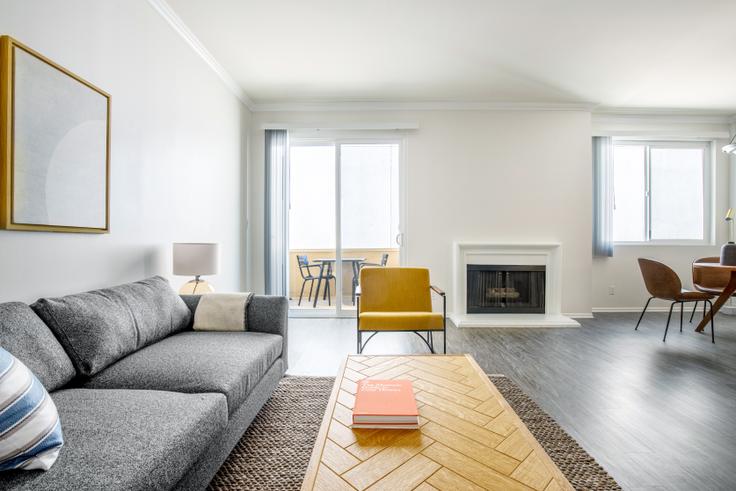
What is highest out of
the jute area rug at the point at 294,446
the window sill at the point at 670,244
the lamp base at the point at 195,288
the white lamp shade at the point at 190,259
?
the window sill at the point at 670,244

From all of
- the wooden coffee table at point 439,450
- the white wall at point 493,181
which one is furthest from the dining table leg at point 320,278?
the wooden coffee table at point 439,450

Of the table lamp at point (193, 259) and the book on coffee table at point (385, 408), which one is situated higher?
the table lamp at point (193, 259)

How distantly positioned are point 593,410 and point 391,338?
1.87 metres

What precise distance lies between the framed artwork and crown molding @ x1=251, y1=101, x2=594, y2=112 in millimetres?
2856

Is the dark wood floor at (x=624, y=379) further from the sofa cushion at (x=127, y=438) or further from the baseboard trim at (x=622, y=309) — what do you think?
the sofa cushion at (x=127, y=438)

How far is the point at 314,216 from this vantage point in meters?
4.92

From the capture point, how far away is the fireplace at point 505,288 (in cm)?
471

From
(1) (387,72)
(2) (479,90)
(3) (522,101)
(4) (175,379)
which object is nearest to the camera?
(4) (175,379)

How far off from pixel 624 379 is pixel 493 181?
2.78 m

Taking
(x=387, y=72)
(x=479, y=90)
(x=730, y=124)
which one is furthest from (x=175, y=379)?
(x=730, y=124)

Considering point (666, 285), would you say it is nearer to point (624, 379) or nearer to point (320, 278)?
point (624, 379)

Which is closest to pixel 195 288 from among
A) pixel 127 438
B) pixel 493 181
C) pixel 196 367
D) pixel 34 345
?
pixel 196 367

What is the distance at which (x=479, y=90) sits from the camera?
4.46 meters

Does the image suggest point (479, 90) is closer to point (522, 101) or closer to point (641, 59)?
point (522, 101)
